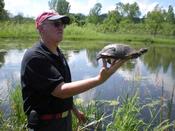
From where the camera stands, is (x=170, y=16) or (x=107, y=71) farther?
(x=170, y=16)

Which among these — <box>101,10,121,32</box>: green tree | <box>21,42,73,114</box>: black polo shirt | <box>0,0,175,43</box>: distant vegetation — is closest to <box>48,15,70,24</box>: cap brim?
<box>21,42,73,114</box>: black polo shirt

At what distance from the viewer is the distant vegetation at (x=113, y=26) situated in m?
27.7

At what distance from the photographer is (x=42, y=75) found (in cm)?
209

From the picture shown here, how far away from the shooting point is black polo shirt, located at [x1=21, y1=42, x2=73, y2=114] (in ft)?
6.84

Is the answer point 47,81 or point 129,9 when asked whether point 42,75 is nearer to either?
point 47,81

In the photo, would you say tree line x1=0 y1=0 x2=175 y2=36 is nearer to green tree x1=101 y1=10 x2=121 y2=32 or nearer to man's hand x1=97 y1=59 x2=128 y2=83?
green tree x1=101 y1=10 x2=121 y2=32

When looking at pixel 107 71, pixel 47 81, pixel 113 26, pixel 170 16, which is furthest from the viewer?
pixel 170 16

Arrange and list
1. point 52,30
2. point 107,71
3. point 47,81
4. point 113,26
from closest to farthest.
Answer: point 107,71 → point 47,81 → point 52,30 → point 113,26

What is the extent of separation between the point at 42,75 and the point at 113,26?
49632mm

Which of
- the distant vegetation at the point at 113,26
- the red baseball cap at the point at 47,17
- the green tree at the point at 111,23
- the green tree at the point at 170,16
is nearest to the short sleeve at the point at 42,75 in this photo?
the red baseball cap at the point at 47,17

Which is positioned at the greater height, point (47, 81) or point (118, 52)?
point (118, 52)

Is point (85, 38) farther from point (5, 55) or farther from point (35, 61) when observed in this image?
point (35, 61)

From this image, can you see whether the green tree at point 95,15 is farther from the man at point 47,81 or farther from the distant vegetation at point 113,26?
the man at point 47,81

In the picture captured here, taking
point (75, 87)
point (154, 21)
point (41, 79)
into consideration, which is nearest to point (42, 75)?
point (41, 79)
